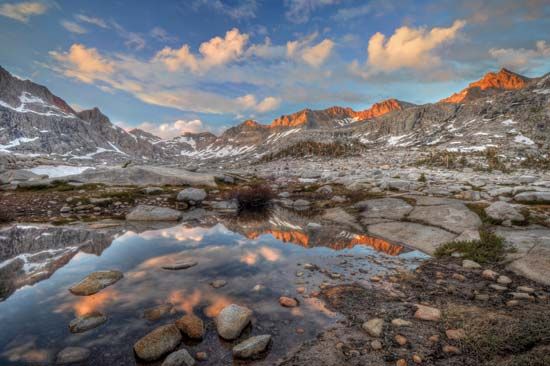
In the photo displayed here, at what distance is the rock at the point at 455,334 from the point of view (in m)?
5.48

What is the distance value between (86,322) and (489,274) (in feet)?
38.1

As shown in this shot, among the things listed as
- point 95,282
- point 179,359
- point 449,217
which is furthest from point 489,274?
point 95,282

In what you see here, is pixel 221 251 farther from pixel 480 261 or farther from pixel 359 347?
pixel 480 261

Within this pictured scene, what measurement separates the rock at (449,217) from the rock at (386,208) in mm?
639

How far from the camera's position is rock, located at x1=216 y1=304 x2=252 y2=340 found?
580 cm

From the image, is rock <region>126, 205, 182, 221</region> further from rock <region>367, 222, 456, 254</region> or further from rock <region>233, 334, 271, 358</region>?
rock <region>233, 334, 271, 358</region>

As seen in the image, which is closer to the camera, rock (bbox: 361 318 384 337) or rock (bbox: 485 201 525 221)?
rock (bbox: 361 318 384 337)

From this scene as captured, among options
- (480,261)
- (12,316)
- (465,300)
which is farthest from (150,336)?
(480,261)

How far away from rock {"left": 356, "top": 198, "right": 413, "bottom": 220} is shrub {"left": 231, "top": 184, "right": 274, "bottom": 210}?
33.3 feet

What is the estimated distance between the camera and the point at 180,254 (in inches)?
455

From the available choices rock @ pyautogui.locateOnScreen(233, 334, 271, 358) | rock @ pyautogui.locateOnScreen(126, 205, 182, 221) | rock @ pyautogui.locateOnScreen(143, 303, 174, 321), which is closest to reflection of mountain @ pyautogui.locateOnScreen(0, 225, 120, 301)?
rock @ pyautogui.locateOnScreen(126, 205, 182, 221)

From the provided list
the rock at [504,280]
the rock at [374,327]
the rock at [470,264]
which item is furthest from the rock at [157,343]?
the rock at [470,264]

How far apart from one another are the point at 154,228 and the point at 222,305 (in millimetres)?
10718

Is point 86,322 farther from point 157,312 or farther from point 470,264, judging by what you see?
point 470,264
